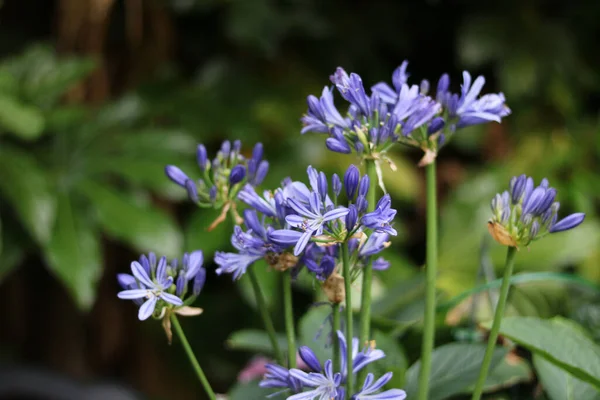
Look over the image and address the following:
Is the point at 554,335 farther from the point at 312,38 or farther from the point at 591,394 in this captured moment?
the point at 312,38

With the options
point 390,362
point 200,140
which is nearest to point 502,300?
point 390,362

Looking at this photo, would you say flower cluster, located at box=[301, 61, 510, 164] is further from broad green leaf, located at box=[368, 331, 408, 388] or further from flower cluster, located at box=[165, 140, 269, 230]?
broad green leaf, located at box=[368, 331, 408, 388]

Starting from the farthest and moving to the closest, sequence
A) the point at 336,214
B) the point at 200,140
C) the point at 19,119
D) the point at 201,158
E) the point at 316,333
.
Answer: the point at 200,140, the point at 19,119, the point at 316,333, the point at 201,158, the point at 336,214

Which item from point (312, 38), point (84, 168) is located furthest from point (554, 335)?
point (312, 38)

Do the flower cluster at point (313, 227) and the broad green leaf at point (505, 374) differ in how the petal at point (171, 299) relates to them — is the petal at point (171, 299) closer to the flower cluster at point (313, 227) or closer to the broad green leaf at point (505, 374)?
the flower cluster at point (313, 227)

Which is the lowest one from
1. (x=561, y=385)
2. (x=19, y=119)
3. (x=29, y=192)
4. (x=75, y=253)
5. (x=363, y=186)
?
(x=561, y=385)

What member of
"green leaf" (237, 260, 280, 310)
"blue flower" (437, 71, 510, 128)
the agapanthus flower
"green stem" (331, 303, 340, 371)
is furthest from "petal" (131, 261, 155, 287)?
"green leaf" (237, 260, 280, 310)

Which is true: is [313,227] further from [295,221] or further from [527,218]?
[527,218]
